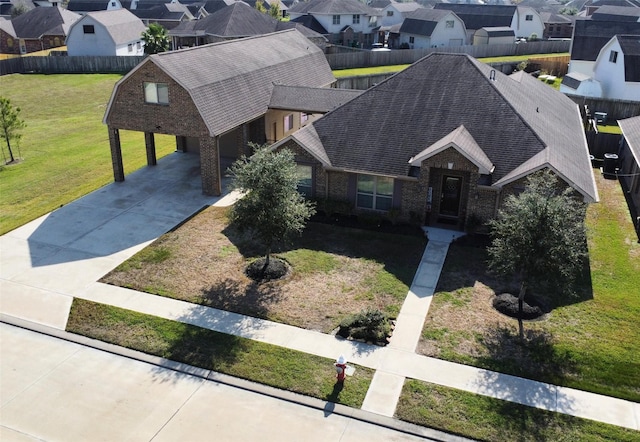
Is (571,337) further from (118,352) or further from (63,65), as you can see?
(63,65)

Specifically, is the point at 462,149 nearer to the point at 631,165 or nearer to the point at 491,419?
the point at 491,419

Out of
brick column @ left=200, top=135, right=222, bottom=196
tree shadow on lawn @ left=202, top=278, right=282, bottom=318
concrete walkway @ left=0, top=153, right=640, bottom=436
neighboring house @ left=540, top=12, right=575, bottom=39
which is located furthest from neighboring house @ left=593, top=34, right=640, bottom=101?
neighboring house @ left=540, top=12, right=575, bottom=39

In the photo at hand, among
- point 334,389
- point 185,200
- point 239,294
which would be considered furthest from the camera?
point 185,200

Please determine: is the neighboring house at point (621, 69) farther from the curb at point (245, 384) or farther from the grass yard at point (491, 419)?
the curb at point (245, 384)

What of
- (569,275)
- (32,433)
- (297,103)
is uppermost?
(297,103)

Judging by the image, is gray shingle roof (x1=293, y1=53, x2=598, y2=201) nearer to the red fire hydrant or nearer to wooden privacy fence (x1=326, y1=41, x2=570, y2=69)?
the red fire hydrant

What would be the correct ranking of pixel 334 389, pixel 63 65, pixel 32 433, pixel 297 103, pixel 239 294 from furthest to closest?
pixel 63 65, pixel 297 103, pixel 239 294, pixel 334 389, pixel 32 433

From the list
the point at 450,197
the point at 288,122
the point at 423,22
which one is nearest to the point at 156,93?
the point at 288,122

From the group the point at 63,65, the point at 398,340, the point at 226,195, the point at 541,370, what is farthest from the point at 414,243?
the point at 63,65
